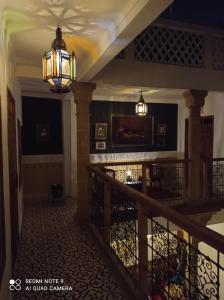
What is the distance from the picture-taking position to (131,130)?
7918 mm

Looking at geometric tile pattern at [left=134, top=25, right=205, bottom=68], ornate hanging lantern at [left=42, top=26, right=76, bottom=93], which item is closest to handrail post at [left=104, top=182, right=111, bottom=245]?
ornate hanging lantern at [left=42, top=26, right=76, bottom=93]

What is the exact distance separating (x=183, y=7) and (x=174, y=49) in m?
0.94

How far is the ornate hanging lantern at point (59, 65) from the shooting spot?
A: 238 centimetres

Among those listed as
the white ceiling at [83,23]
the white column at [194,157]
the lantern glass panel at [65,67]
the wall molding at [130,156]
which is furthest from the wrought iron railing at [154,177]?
the lantern glass panel at [65,67]

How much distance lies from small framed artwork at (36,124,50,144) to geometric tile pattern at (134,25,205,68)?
10.1 feet

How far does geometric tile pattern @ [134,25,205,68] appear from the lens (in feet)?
14.7

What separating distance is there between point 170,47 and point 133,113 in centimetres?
341

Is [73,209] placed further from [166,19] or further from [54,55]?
[166,19]

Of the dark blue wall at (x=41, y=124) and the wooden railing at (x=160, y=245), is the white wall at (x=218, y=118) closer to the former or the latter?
the wooden railing at (x=160, y=245)

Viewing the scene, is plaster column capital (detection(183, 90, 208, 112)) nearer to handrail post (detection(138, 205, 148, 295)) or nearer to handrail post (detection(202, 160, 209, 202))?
handrail post (detection(202, 160, 209, 202))

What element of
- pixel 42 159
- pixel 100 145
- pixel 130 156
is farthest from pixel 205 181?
pixel 42 159

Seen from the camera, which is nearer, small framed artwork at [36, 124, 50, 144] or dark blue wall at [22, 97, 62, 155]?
dark blue wall at [22, 97, 62, 155]

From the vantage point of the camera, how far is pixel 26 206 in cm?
568

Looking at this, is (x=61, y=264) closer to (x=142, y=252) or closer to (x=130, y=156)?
(x=142, y=252)
